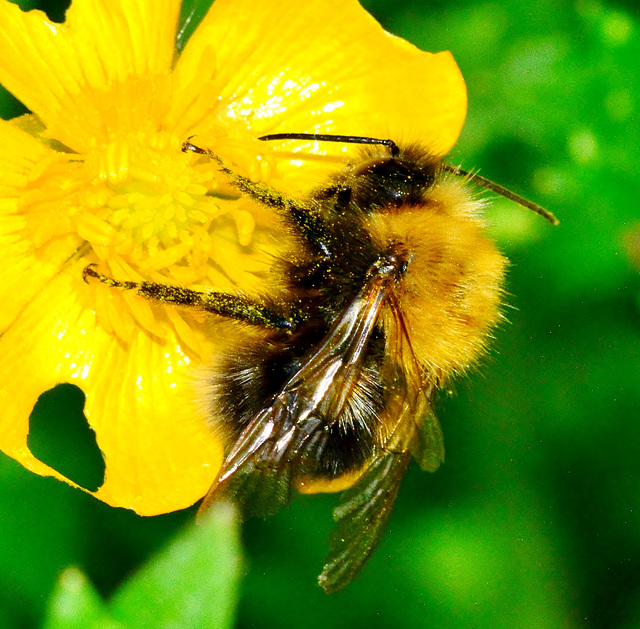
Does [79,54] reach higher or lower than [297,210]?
higher

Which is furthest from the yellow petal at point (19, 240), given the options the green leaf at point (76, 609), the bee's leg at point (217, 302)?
the green leaf at point (76, 609)

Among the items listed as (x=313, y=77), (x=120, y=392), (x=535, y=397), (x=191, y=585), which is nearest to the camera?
(x=191, y=585)

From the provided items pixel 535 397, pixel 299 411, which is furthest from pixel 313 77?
pixel 535 397

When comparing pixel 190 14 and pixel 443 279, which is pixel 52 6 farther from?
pixel 443 279

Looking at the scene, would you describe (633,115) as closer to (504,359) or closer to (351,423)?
(504,359)

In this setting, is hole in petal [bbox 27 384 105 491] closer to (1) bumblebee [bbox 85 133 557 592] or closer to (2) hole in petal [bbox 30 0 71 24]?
(1) bumblebee [bbox 85 133 557 592]

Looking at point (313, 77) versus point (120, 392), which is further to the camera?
point (313, 77)

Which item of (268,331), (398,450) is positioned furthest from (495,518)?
(268,331)

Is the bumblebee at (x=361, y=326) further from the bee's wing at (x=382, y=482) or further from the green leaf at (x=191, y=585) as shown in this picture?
the green leaf at (x=191, y=585)
